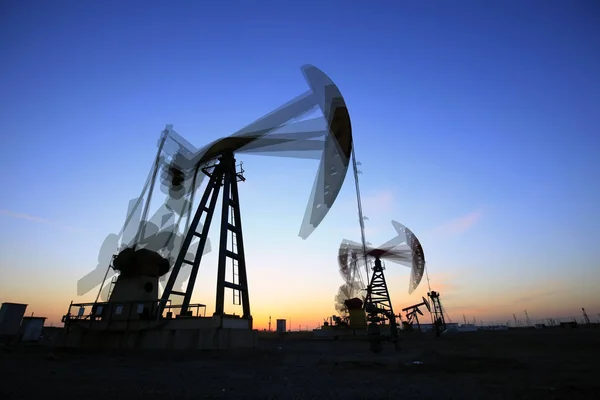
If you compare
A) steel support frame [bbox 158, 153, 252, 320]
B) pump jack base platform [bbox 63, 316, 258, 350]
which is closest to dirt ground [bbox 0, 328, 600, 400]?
pump jack base platform [bbox 63, 316, 258, 350]

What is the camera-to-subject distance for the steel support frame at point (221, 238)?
19.2 meters

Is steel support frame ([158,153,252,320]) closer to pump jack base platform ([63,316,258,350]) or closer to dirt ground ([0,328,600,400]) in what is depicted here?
pump jack base platform ([63,316,258,350])

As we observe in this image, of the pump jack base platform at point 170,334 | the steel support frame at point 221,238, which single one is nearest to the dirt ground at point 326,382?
the pump jack base platform at point 170,334

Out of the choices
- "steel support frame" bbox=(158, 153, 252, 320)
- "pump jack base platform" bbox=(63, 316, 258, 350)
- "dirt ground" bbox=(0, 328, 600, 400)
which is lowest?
"dirt ground" bbox=(0, 328, 600, 400)

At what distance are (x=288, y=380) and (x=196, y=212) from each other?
1556 cm

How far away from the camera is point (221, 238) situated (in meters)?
20.5

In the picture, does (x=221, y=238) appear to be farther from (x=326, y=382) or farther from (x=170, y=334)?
(x=326, y=382)

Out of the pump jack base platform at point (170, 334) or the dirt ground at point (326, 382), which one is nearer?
the dirt ground at point (326, 382)

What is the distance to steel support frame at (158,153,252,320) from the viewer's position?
757 inches

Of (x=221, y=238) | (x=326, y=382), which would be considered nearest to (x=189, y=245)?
(x=221, y=238)

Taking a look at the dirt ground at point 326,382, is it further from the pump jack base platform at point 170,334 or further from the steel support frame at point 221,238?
the steel support frame at point 221,238

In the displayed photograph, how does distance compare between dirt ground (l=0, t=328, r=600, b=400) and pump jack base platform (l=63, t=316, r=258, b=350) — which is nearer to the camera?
dirt ground (l=0, t=328, r=600, b=400)

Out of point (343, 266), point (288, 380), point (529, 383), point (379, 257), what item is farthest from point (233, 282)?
point (343, 266)

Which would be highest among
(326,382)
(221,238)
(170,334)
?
(221,238)
